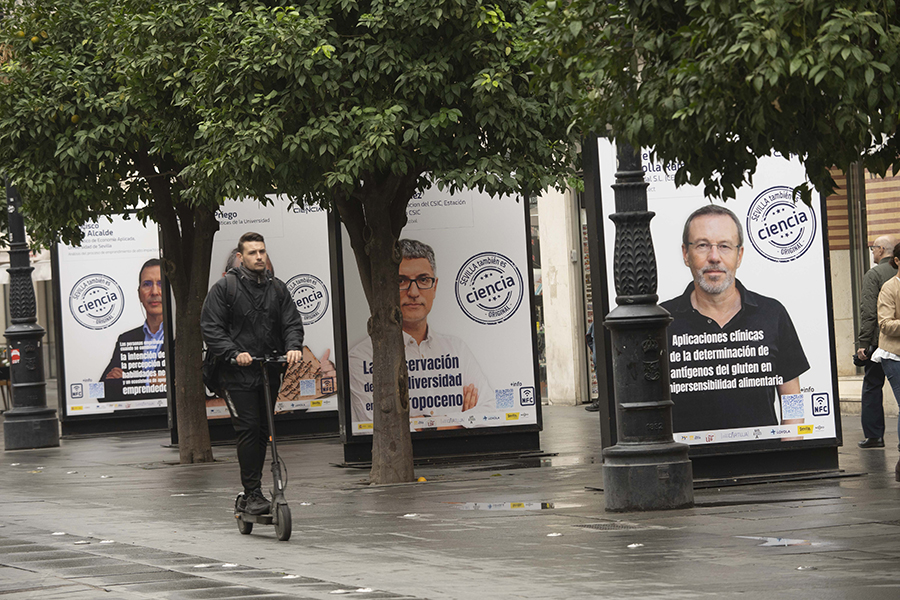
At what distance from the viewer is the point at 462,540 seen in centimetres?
912

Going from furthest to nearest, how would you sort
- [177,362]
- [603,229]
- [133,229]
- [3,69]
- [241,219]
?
1. [133,229]
2. [241,219]
3. [177,362]
4. [3,69]
5. [603,229]

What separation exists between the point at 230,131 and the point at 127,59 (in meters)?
2.36

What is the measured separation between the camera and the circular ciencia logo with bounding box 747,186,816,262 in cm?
1159

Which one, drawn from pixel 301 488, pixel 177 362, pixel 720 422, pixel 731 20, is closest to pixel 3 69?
pixel 177 362

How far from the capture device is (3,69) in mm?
14930

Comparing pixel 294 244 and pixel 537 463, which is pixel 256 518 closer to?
pixel 537 463

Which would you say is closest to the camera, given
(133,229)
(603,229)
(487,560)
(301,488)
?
(487,560)

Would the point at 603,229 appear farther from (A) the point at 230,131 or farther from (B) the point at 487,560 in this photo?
(B) the point at 487,560

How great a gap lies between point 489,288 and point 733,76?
8.41 meters

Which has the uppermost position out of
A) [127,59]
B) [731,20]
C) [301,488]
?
[127,59]

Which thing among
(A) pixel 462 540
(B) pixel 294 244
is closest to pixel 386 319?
(A) pixel 462 540

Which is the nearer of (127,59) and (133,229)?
(127,59)

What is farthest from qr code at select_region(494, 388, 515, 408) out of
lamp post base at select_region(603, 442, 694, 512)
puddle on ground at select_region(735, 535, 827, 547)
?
puddle on ground at select_region(735, 535, 827, 547)

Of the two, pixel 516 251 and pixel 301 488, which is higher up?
pixel 516 251
